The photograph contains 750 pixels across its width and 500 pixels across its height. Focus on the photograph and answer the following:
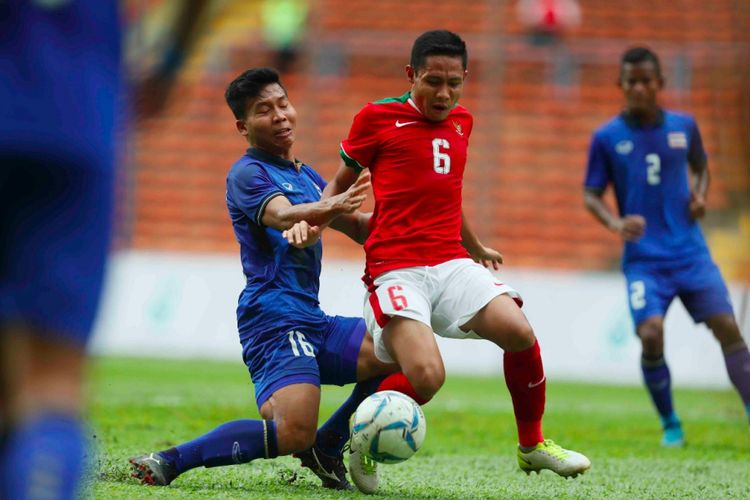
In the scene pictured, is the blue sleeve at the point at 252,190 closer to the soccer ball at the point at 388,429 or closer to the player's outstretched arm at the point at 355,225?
the player's outstretched arm at the point at 355,225

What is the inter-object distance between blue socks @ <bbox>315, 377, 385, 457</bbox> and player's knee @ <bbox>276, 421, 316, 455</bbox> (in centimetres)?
37

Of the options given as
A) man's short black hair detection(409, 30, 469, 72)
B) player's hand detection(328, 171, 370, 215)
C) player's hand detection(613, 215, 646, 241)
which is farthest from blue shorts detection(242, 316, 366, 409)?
player's hand detection(613, 215, 646, 241)

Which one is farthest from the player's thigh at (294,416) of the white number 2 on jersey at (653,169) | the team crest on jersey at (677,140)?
the team crest on jersey at (677,140)

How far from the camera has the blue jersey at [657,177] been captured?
Result: 25.0 feet

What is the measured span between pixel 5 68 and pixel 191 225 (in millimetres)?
15302

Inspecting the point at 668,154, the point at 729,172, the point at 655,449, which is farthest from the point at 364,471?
the point at 729,172

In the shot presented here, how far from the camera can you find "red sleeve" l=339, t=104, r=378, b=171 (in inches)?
207

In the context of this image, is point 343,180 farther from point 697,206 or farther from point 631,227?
point 697,206

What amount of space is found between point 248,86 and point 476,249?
4.20 feet

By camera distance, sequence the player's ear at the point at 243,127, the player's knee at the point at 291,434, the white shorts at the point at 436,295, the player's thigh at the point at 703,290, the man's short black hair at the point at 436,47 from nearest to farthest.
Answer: the player's knee at the point at 291,434, the white shorts at the point at 436,295, the man's short black hair at the point at 436,47, the player's ear at the point at 243,127, the player's thigh at the point at 703,290

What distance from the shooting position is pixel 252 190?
5199 mm

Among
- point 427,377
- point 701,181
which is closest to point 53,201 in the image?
point 427,377

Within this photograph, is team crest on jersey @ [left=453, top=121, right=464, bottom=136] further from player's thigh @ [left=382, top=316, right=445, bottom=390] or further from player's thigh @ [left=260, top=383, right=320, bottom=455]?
player's thigh @ [left=260, top=383, right=320, bottom=455]

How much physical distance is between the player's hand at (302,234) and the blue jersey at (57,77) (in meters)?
2.29
